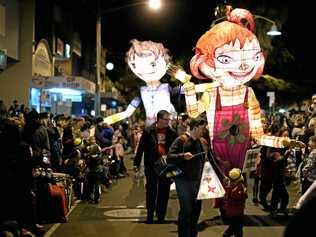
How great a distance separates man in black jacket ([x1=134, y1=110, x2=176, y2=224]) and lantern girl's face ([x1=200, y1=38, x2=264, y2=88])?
141cm

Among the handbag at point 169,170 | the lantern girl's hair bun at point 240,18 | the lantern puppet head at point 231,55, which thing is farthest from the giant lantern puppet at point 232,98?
the handbag at point 169,170

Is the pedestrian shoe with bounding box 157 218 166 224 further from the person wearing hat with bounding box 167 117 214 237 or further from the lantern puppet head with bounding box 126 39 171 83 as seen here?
the lantern puppet head with bounding box 126 39 171 83

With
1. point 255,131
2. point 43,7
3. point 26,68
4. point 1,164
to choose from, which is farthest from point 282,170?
point 43,7

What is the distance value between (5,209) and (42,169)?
3421 millimetres

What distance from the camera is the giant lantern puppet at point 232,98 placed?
36.4 feet

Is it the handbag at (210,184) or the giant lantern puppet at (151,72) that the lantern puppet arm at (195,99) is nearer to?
the handbag at (210,184)

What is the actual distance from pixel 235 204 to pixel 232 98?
2.65 meters

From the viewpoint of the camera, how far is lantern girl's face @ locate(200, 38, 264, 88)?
1109cm

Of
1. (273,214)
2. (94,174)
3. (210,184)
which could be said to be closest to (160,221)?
(210,184)

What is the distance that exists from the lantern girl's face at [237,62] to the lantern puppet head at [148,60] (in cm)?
321

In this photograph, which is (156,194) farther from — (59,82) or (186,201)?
(59,82)

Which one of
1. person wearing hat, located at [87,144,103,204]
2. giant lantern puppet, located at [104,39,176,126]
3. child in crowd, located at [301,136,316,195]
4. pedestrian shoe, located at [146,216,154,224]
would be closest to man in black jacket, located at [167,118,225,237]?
child in crowd, located at [301,136,316,195]

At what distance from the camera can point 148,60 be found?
14305 mm

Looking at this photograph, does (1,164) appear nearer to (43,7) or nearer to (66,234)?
(66,234)
